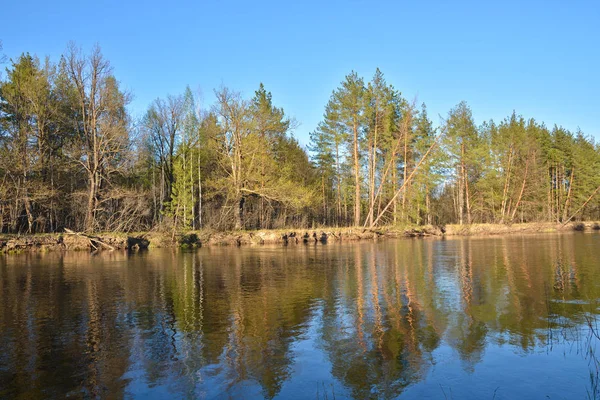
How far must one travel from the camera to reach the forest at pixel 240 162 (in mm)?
38906

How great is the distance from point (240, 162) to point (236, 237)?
8.20 meters

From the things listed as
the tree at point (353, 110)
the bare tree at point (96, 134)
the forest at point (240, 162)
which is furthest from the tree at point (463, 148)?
the bare tree at point (96, 134)

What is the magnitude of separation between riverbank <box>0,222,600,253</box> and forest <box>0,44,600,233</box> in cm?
210

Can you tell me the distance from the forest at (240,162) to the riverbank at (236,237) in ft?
6.88

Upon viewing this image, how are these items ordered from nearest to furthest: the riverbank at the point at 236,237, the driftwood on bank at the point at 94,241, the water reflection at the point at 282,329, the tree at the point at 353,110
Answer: the water reflection at the point at 282,329 < the riverbank at the point at 236,237 < the driftwood on bank at the point at 94,241 < the tree at the point at 353,110

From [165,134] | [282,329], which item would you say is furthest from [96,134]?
[282,329]

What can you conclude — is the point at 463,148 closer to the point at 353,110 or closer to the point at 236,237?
the point at 353,110

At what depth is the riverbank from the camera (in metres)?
32.9

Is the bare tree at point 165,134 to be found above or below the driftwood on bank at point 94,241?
above

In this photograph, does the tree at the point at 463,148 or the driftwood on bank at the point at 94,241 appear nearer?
the driftwood on bank at the point at 94,241

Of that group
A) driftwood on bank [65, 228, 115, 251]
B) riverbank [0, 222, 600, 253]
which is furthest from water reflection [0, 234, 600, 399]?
riverbank [0, 222, 600, 253]

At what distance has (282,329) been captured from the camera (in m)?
10.4

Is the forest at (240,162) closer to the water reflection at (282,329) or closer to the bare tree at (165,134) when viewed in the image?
the bare tree at (165,134)

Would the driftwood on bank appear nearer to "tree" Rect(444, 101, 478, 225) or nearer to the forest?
the forest
